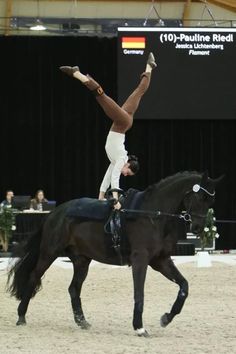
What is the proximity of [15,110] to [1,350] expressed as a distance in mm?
11487

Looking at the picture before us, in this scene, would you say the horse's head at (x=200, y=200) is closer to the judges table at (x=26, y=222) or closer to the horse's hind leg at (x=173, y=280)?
the horse's hind leg at (x=173, y=280)

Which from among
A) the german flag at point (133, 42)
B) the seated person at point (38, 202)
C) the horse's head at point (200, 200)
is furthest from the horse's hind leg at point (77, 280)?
the german flag at point (133, 42)

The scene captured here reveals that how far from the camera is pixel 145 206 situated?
233 inches

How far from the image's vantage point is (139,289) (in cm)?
573

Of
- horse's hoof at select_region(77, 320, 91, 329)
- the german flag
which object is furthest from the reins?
the german flag

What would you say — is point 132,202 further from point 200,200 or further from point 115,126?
point 115,126

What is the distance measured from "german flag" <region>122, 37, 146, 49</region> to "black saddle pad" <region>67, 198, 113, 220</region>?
792 centimetres

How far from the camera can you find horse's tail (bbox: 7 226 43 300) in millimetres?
6441

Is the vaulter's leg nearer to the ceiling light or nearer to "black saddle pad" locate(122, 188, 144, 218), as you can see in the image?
"black saddle pad" locate(122, 188, 144, 218)

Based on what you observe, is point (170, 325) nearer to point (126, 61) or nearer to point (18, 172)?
point (126, 61)

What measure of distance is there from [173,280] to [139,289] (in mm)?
377

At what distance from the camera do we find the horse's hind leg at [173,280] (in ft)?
19.1

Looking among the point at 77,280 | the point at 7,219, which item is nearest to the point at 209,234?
the point at 7,219

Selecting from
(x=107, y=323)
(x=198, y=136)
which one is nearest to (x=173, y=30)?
(x=198, y=136)
